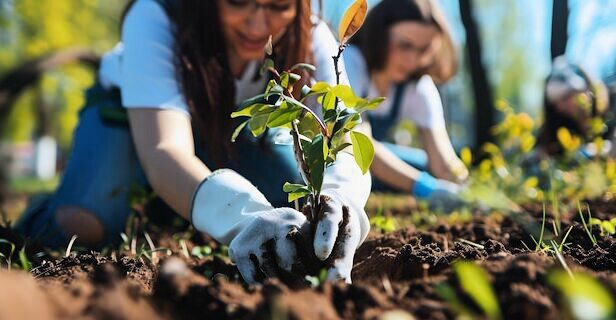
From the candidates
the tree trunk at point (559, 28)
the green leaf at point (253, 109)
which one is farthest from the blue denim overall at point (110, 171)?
the tree trunk at point (559, 28)

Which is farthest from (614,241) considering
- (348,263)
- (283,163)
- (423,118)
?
(423,118)

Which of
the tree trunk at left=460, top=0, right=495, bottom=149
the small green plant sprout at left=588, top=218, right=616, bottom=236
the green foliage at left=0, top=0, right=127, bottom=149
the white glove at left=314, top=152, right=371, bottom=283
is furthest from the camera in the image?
the green foliage at left=0, top=0, right=127, bottom=149

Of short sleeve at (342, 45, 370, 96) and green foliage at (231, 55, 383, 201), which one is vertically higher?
green foliage at (231, 55, 383, 201)

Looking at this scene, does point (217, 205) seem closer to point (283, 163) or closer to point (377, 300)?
point (377, 300)

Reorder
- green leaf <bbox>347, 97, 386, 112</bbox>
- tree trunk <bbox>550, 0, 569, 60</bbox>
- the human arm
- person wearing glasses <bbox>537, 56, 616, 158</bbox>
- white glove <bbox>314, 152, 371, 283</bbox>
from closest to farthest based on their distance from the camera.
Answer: green leaf <bbox>347, 97, 386, 112</bbox> < white glove <bbox>314, 152, 371, 283</bbox> < the human arm < person wearing glasses <bbox>537, 56, 616, 158</bbox> < tree trunk <bbox>550, 0, 569, 60</bbox>

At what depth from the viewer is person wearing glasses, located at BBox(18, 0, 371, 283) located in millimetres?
1273

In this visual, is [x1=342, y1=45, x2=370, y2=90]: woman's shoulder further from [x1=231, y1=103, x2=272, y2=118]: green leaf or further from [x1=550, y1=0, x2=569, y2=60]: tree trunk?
[x1=231, y1=103, x2=272, y2=118]: green leaf

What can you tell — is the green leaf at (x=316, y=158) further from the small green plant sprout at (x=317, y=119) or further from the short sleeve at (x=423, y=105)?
the short sleeve at (x=423, y=105)

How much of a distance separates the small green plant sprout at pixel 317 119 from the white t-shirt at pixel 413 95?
2.48m

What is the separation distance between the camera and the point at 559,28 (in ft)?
17.3

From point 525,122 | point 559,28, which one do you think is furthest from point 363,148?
point 559,28

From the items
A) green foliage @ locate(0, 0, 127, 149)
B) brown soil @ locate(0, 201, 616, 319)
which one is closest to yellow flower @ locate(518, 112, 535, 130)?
brown soil @ locate(0, 201, 616, 319)

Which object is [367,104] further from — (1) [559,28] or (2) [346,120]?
(1) [559,28]

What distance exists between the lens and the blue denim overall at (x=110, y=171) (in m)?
2.57
